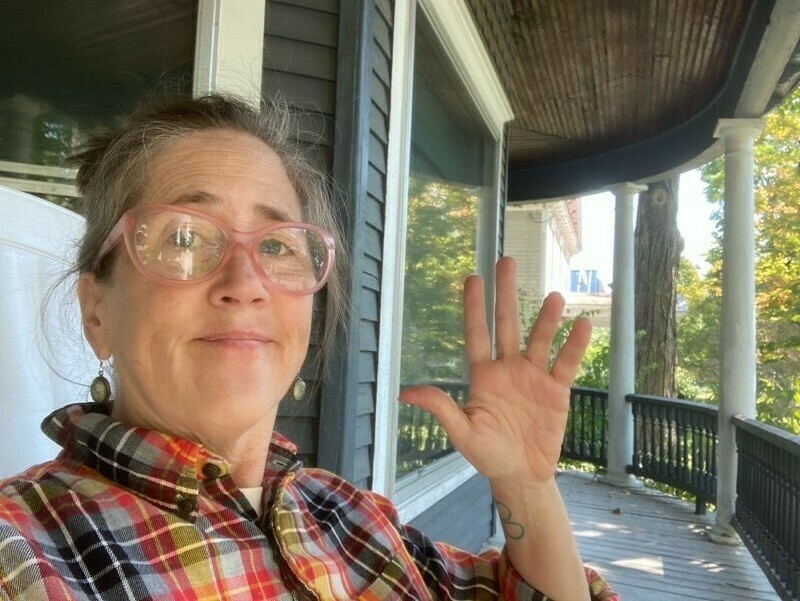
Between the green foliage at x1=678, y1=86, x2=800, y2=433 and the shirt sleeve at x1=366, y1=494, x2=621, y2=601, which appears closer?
the shirt sleeve at x1=366, y1=494, x2=621, y2=601

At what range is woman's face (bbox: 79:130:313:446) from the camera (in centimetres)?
84

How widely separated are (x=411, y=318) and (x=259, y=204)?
181 cm

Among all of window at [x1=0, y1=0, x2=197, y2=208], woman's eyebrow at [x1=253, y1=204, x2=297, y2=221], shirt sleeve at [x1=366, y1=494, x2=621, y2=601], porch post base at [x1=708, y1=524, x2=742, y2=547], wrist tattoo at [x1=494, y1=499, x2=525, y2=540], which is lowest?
porch post base at [x1=708, y1=524, x2=742, y2=547]

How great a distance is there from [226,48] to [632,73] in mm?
3619

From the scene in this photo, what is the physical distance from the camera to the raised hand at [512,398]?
3.30 feet

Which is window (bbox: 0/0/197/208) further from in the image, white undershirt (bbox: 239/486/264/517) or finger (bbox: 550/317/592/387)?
finger (bbox: 550/317/592/387)

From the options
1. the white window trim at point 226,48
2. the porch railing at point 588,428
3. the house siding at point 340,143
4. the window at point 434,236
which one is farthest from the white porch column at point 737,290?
the white window trim at point 226,48

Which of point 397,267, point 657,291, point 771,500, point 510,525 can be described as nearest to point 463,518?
point 771,500

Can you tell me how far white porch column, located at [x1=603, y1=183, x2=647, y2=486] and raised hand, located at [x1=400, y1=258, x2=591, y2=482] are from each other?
5.32m

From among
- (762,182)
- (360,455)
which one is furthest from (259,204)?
(762,182)

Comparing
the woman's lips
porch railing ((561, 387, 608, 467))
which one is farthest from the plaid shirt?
porch railing ((561, 387, 608, 467))

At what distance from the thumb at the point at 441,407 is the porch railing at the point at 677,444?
15.7 feet

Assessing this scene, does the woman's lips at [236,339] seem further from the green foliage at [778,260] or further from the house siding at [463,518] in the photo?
the green foliage at [778,260]

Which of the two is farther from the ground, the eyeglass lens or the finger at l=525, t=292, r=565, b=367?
the eyeglass lens
